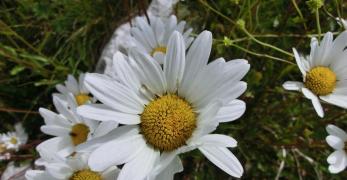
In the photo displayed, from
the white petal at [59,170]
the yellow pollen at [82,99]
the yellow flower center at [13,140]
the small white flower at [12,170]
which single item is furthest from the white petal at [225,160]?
the yellow flower center at [13,140]

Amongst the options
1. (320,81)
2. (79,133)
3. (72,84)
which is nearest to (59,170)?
(79,133)

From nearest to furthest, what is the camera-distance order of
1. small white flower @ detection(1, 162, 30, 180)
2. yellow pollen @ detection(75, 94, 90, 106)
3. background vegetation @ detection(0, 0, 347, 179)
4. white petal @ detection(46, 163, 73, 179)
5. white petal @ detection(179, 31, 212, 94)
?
white petal @ detection(179, 31, 212, 94) < white petal @ detection(46, 163, 73, 179) < background vegetation @ detection(0, 0, 347, 179) < yellow pollen @ detection(75, 94, 90, 106) < small white flower @ detection(1, 162, 30, 180)

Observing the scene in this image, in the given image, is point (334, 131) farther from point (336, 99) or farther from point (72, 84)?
point (72, 84)

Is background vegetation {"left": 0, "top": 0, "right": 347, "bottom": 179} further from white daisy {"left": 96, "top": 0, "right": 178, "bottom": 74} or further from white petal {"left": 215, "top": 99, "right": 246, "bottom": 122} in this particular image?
white petal {"left": 215, "top": 99, "right": 246, "bottom": 122}

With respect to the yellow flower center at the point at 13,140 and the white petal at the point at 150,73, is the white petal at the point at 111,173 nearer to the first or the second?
the white petal at the point at 150,73

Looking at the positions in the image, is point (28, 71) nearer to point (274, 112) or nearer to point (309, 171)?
point (274, 112)

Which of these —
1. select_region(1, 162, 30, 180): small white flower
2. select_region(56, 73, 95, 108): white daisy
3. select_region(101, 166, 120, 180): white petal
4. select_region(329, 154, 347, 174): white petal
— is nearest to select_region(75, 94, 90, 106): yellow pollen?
select_region(56, 73, 95, 108): white daisy
